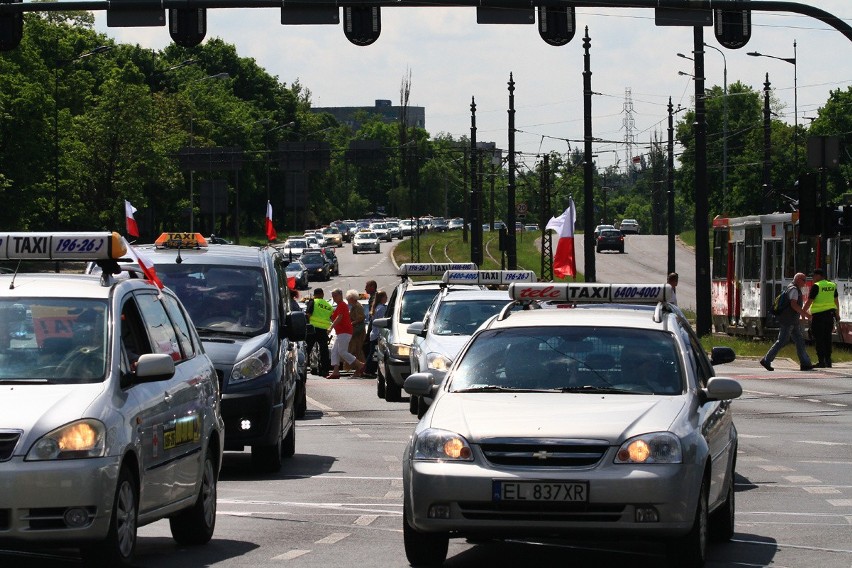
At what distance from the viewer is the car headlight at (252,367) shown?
591 inches

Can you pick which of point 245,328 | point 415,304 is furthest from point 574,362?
point 415,304

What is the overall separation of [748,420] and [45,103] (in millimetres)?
56436

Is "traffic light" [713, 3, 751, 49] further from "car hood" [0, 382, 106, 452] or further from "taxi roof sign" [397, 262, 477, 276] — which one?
"car hood" [0, 382, 106, 452]

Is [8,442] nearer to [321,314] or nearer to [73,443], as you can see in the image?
[73,443]

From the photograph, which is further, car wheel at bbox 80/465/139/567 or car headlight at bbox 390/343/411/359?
car headlight at bbox 390/343/411/359

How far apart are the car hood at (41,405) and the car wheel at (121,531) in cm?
42

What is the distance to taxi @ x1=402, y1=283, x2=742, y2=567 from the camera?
886 cm

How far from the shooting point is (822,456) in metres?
16.5

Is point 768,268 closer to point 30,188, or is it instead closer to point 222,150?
point 30,188

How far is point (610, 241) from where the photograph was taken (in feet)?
365

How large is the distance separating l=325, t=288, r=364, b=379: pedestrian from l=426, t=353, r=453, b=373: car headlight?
35.1 ft

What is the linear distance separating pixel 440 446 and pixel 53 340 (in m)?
2.20

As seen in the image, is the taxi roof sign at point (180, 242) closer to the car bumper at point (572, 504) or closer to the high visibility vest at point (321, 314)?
the car bumper at point (572, 504)

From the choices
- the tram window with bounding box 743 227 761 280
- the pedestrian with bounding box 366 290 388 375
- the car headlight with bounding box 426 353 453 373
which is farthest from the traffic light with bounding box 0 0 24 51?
the tram window with bounding box 743 227 761 280
